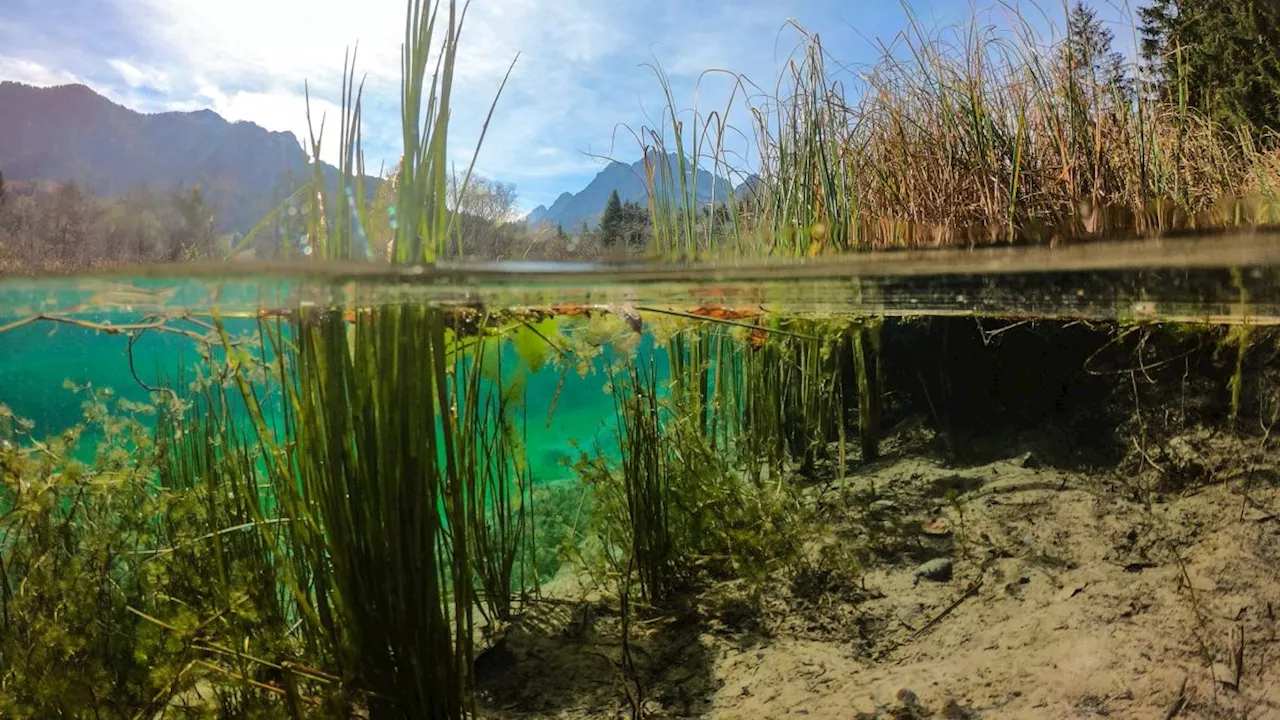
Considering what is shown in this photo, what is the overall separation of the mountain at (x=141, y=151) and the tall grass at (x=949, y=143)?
195cm

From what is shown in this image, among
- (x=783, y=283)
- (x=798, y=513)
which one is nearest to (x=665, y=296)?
(x=783, y=283)

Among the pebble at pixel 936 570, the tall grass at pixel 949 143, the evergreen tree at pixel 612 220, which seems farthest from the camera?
the tall grass at pixel 949 143

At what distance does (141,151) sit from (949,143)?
12.9ft

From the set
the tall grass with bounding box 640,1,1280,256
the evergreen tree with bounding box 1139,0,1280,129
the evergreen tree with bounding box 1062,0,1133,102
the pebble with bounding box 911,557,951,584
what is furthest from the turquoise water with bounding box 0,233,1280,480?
the evergreen tree with bounding box 1139,0,1280,129

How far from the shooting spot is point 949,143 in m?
4.29

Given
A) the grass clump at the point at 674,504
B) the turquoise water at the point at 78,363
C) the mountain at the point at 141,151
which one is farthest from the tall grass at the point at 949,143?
the mountain at the point at 141,151

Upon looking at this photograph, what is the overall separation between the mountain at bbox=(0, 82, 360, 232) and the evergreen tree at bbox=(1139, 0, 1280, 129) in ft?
19.6

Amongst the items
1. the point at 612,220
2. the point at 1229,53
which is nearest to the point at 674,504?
the point at 612,220

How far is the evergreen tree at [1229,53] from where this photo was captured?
18.3 ft

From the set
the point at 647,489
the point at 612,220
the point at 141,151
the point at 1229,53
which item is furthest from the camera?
the point at 1229,53

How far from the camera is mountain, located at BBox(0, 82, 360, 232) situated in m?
2.25

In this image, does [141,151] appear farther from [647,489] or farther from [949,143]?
[949,143]

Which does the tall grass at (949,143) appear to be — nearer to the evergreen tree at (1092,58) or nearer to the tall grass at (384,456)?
the evergreen tree at (1092,58)

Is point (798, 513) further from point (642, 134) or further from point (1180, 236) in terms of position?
point (642, 134)
